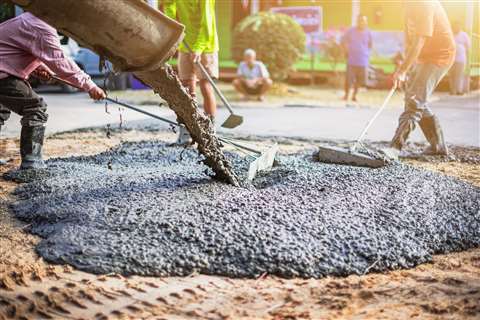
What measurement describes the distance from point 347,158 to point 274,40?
33.3 feet

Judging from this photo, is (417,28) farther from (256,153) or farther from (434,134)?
(256,153)

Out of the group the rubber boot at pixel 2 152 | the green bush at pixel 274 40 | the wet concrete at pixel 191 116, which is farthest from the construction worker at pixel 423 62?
the green bush at pixel 274 40

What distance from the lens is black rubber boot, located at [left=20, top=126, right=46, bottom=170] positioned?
554cm

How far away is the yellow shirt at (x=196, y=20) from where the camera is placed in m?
6.89

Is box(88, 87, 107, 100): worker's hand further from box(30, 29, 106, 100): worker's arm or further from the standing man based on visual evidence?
the standing man

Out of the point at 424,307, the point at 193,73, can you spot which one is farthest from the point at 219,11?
the point at 424,307

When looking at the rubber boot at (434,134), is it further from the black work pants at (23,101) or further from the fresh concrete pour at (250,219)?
the black work pants at (23,101)

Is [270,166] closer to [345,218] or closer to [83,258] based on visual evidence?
[345,218]

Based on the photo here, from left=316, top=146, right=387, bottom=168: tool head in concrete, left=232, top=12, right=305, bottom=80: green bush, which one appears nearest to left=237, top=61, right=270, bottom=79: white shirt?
left=232, top=12, right=305, bottom=80: green bush

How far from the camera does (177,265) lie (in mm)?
3443

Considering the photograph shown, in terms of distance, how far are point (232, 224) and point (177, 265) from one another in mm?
552

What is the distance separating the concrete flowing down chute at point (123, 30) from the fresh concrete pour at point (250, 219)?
89cm

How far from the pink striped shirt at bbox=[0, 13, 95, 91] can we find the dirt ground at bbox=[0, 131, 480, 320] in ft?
6.03

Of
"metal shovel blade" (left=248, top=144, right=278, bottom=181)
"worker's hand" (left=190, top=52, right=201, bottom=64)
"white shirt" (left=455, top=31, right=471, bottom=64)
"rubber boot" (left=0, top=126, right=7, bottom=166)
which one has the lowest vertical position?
"rubber boot" (left=0, top=126, right=7, bottom=166)
